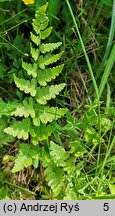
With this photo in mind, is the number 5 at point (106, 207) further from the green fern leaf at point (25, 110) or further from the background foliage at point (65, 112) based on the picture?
the green fern leaf at point (25, 110)

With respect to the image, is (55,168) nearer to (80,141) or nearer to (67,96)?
(80,141)

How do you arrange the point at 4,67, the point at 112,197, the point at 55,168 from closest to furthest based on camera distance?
1. the point at 112,197
2. the point at 55,168
3. the point at 4,67

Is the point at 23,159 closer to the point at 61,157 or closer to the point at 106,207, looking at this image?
the point at 61,157

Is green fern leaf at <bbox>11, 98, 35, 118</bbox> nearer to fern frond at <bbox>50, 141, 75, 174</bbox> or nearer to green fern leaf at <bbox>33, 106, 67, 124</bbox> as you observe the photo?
green fern leaf at <bbox>33, 106, 67, 124</bbox>

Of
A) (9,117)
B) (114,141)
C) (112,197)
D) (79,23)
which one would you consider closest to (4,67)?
(9,117)

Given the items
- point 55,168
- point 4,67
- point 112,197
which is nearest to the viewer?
point 112,197

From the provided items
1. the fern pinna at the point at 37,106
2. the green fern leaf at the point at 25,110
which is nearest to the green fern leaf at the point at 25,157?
the fern pinna at the point at 37,106
